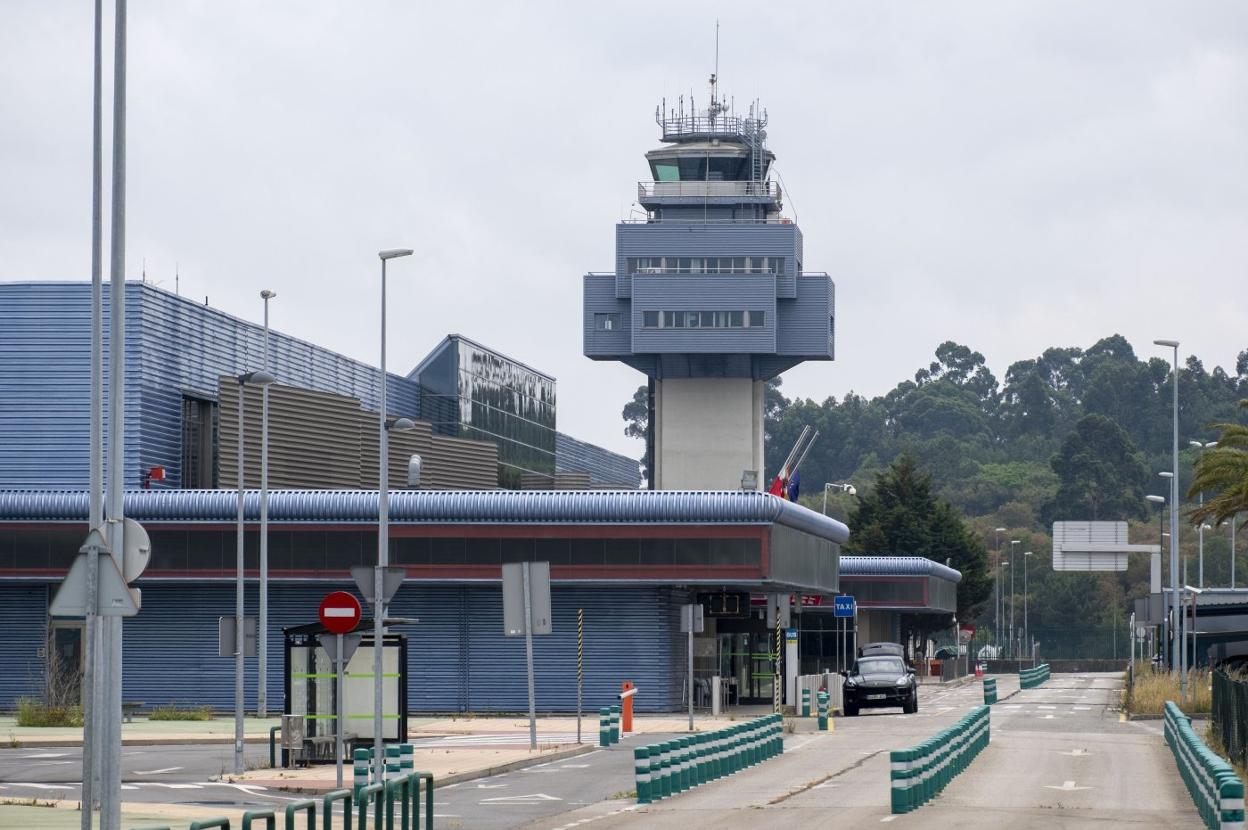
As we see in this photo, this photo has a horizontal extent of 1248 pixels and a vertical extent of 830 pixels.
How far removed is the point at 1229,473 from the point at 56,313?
3177 centimetres

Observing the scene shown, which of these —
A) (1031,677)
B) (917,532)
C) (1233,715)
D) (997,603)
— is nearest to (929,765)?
(1233,715)

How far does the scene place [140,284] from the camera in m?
57.1

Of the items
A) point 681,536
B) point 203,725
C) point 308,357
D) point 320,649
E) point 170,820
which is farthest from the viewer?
point 308,357

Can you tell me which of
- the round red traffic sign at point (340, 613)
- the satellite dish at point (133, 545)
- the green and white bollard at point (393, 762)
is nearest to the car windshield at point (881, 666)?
the green and white bollard at point (393, 762)

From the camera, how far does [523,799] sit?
26.9 m

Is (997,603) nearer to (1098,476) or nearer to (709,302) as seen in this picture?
(1098,476)

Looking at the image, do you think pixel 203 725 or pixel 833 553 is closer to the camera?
pixel 203 725

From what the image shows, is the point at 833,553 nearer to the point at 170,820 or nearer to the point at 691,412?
the point at 691,412

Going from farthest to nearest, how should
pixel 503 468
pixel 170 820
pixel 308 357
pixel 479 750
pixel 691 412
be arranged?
pixel 691 412 → pixel 503 468 → pixel 308 357 → pixel 479 750 → pixel 170 820

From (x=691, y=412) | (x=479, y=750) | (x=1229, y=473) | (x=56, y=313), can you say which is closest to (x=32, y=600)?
(x=56, y=313)

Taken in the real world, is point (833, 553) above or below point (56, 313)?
below

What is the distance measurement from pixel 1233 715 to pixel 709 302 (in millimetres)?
69516

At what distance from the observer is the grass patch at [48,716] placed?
46250 millimetres

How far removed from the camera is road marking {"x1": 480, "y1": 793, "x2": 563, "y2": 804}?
26375 millimetres
